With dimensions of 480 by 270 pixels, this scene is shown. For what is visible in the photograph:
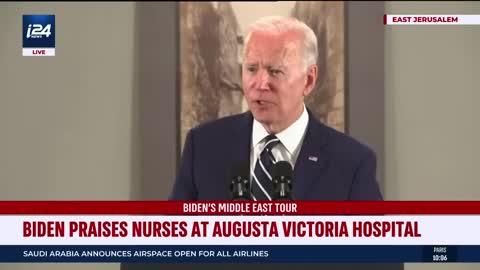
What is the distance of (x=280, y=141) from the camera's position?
1880mm

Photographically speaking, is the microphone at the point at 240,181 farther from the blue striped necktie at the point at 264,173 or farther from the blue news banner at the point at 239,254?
the blue news banner at the point at 239,254

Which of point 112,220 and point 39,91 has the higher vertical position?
point 39,91

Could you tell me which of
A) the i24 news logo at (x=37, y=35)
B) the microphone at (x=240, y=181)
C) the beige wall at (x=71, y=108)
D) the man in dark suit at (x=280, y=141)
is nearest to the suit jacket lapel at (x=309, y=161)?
the man in dark suit at (x=280, y=141)

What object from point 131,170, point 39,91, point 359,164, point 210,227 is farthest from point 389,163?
point 39,91

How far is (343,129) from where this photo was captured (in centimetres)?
199

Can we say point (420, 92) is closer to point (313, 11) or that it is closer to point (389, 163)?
point (389, 163)

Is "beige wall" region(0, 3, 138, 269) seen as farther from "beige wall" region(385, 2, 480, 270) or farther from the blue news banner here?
"beige wall" region(385, 2, 480, 270)

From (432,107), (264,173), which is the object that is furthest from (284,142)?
(432,107)

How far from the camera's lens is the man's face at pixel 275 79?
1.86 metres

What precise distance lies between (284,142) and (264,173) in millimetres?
118

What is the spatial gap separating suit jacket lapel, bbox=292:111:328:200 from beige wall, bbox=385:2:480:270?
0.85 ft

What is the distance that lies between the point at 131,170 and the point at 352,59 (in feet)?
2.70

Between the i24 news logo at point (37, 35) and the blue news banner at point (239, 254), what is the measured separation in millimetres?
600

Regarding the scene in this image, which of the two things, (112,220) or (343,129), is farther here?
(343,129)
